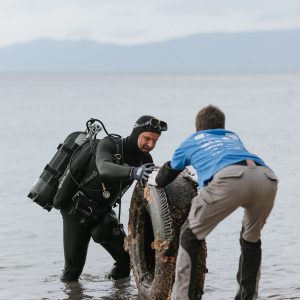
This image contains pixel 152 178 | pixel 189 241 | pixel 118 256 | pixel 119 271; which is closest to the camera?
pixel 189 241

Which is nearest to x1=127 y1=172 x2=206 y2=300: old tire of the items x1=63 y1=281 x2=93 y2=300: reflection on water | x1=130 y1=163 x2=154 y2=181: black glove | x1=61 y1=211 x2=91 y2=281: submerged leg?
x1=130 y1=163 x2=154 y2=181: black glove

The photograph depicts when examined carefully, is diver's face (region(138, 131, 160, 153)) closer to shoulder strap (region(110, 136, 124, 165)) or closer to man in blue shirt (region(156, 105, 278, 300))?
shoulder strap (region(110, 136, 124, 165))

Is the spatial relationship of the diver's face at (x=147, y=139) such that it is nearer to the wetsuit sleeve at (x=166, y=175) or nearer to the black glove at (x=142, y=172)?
the black glove at (x=142, y=172)

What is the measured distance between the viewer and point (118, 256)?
9.62 metres

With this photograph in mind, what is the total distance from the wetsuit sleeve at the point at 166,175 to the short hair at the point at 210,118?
0.45 metres

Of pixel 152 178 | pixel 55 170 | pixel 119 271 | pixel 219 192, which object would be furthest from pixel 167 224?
pixel 119 271

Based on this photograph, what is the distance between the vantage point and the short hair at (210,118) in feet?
23.6

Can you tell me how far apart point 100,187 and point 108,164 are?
0.82 m

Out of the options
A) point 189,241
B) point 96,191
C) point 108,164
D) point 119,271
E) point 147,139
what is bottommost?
point 119,271

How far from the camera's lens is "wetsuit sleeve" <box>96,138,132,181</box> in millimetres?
7898

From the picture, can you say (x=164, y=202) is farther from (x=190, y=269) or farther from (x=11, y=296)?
(x=11, y=296)

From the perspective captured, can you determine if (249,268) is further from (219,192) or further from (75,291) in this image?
(75,291)

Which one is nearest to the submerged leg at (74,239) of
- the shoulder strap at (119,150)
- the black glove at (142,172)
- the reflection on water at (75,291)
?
the reflection on water at (75,291)

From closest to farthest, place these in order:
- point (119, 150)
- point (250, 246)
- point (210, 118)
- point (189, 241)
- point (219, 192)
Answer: point (219, 192), point (189, 241), point (210, 118), point (250, 246), point (119, 150)
